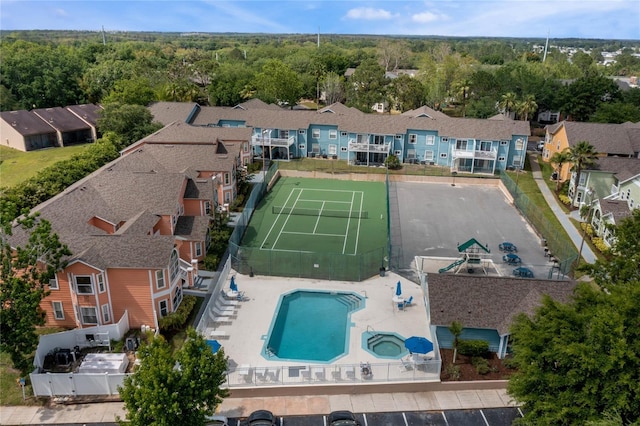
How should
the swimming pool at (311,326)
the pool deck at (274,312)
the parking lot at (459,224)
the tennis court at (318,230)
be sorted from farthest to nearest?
1. the parking lot at (459,224)
2. the tennis court at (318,230)
3. the swimming pool at (311,326)
4. the pool deck at (274,312)

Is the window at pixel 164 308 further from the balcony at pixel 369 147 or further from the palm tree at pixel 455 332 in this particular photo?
the balcony at pixel 369 147

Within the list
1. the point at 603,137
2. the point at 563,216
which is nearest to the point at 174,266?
the point at 563,216

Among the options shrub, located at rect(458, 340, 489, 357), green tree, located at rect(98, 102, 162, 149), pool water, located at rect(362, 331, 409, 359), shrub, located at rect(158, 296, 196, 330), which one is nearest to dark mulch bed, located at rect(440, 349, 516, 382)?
shrub, located at rect(458, 340, 489, 357)

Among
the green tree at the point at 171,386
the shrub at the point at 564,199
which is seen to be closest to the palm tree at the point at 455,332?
the green tree at the point at 171,386

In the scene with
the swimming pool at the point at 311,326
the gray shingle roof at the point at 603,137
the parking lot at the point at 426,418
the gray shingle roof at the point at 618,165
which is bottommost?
the parking lot at the point at 426,418

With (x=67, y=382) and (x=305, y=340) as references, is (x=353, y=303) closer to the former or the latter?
(x=305, y=340)

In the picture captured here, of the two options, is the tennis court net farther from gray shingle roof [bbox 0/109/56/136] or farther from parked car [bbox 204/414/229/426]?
gray shingle roof [bbox 0/109/56/136]

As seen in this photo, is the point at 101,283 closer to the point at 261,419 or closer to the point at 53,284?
the point at 53,284
